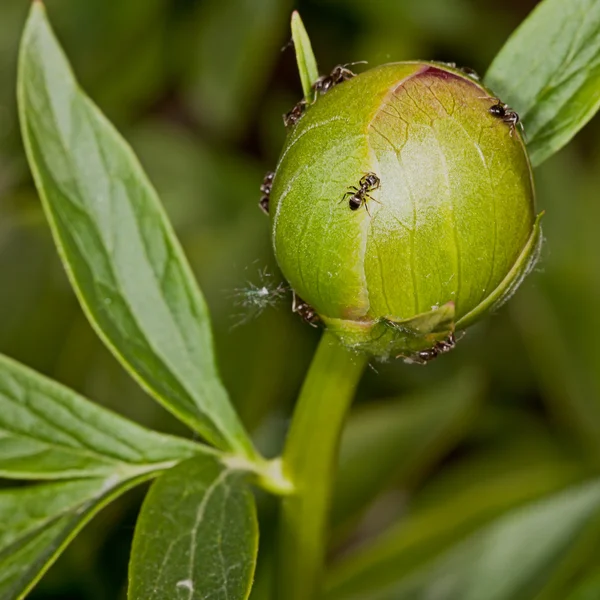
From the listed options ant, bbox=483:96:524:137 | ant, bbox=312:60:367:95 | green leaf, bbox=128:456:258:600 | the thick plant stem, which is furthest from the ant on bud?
green leaf, bbox=128:456:258:600

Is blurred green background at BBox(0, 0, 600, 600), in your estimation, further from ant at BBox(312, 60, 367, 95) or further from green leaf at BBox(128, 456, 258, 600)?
ant at BBox(312, 60, 367, 95)

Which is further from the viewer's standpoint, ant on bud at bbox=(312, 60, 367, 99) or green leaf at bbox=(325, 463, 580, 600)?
green leaf at bbox=(325, 463, 580, 600)

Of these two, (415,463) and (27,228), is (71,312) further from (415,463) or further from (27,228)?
(415,463)

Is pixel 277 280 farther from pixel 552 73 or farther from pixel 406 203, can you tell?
pixel 406 203

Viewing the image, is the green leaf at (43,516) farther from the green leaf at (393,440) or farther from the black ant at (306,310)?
the green leaf at (393,440)

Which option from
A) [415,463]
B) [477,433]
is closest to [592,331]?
[477,433]

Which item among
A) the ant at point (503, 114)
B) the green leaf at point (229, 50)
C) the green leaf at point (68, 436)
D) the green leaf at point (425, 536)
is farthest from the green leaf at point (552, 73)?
the green leaf at point (229, 50)

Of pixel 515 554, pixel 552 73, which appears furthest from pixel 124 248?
pixel 515 554
